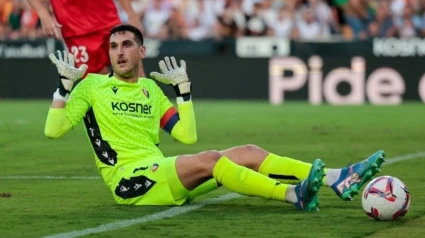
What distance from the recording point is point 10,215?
7664mm

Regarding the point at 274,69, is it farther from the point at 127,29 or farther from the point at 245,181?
the point at 245,181

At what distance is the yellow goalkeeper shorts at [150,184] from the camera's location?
7812 millimetres

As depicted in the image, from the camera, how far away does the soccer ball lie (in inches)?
289

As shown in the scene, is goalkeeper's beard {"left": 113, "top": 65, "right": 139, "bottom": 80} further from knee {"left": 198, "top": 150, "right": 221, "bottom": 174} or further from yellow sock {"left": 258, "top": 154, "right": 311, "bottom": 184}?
yellow sock {"left": 258, "top": 154, "right": 311, "bottom": 184}

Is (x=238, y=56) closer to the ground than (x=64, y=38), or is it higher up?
closer to the ground

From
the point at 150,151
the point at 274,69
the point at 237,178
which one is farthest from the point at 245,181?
the point at 274,69

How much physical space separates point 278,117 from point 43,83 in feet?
21.7

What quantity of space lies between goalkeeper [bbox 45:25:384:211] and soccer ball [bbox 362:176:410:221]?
0.20m

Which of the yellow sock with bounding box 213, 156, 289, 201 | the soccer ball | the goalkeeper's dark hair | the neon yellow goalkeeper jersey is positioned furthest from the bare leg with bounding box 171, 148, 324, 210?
the goalkeeper's dark hair

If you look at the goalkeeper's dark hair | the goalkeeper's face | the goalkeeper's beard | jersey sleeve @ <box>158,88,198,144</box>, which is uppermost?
the goalkeeper's dark hair

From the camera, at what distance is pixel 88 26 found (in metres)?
11.2

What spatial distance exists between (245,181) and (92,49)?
12.8ft

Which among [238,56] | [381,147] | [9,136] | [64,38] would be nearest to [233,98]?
[238,56]

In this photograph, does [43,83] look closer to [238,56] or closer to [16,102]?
[16,102]
